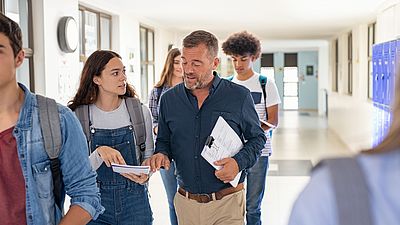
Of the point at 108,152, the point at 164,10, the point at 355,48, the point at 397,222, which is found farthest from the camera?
the point at 355,48

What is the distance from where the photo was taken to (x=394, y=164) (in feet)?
2.26

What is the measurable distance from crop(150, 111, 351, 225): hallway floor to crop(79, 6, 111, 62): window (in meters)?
1.88

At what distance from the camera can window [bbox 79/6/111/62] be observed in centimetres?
633

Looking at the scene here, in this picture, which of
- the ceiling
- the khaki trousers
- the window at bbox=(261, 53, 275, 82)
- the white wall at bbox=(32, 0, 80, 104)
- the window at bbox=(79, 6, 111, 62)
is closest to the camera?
the khaki trousers

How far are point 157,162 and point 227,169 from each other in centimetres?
34

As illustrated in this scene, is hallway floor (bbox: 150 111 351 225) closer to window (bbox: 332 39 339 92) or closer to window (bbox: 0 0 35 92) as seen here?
window (bbox: 332 39 339 92)

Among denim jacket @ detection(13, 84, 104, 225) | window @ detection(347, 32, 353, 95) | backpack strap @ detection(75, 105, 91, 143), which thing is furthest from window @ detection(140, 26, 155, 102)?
denim jacket @ detection(13, 84, 104, 225)

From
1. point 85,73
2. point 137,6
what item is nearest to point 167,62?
point 85,73

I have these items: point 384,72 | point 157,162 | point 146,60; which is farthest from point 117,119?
point 146,60

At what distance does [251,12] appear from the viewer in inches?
314

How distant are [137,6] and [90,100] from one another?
187 inches

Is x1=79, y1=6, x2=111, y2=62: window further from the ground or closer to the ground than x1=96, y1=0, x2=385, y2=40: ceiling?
closer to the ground

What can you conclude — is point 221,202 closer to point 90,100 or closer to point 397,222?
point 90,100

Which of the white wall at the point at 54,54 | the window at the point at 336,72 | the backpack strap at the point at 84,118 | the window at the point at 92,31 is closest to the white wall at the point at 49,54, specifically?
the white wall at the point at 54,54
